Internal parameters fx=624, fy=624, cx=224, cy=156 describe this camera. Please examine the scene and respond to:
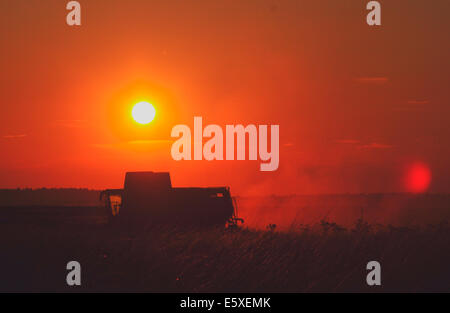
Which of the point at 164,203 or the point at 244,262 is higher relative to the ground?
the point at 164,203

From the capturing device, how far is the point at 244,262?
43.8 ft

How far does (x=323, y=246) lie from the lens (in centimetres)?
1449

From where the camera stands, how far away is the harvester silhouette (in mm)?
22000

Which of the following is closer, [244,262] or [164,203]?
[244,262]

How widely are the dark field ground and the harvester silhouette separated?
548 cm

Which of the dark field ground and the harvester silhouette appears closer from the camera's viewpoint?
the dark field ground

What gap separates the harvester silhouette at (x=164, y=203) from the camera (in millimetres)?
22000

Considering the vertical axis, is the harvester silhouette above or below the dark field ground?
above

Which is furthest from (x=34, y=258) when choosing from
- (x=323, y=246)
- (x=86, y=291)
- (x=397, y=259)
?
(x=397, y=259)

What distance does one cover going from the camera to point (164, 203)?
2209cm

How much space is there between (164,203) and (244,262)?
914 centimetres

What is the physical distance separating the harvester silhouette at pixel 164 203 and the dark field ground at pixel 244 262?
18.0 feet
